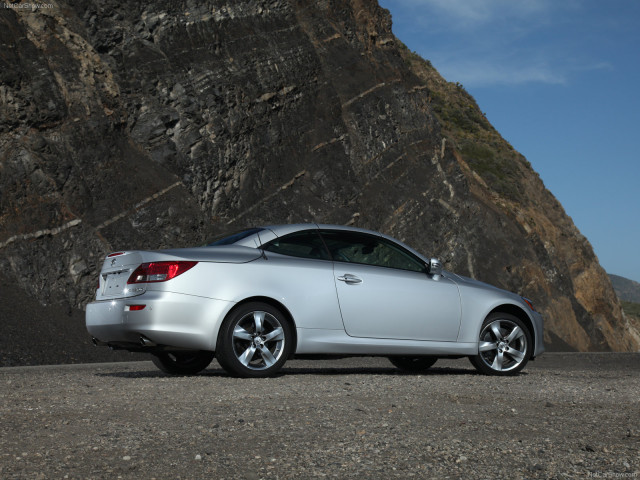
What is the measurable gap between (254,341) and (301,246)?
4.25 feet

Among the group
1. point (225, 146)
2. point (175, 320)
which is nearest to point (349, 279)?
point (175, 320)

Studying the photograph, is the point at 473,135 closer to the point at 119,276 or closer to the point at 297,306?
the point at 297,306

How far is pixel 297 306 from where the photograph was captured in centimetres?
870

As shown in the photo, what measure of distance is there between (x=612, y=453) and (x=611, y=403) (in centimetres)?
269

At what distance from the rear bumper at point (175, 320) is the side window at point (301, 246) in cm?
99

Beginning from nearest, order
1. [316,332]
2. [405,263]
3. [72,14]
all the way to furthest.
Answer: [316,332]
[405,263]
[72,14]

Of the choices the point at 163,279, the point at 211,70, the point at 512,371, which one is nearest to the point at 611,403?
the point at 512,371

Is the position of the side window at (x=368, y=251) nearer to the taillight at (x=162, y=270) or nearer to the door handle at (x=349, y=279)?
the door handle at (x=349, y=279)

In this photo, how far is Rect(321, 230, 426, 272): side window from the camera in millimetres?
9398

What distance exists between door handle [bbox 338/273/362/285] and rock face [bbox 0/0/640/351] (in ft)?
60.3

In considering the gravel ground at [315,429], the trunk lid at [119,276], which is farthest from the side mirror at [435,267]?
the trunk lid at [119,276]

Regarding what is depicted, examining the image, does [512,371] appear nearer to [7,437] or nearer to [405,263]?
[405,263]

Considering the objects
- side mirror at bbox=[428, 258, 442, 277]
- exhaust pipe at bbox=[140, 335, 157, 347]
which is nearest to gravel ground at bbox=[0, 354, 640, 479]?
exhaust pipe at bbox=[140, 335, 157, 347]

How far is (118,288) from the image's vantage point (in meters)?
8.66
